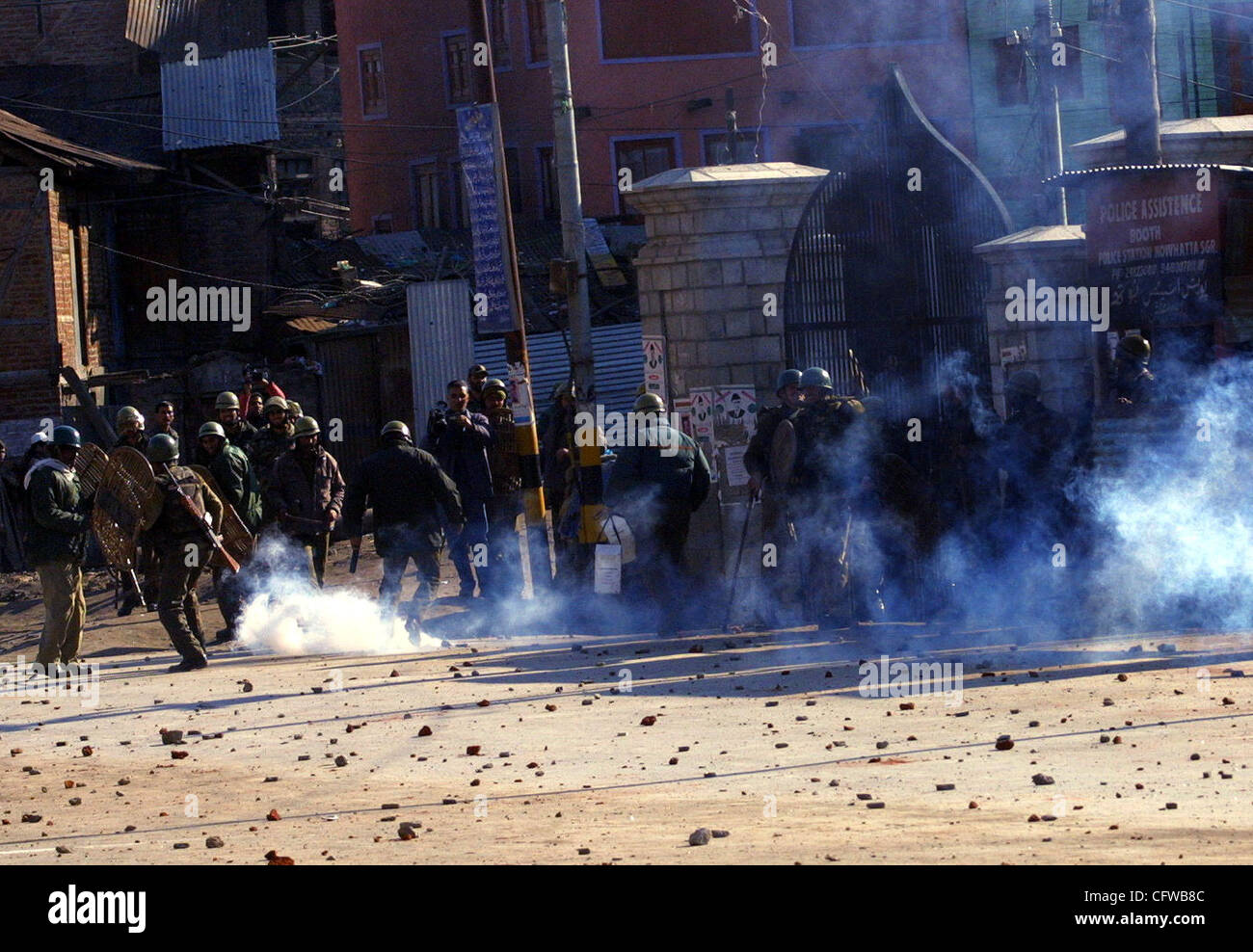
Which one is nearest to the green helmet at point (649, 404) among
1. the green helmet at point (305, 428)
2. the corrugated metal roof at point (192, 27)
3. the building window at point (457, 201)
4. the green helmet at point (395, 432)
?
the green helmet at point (395, 432)

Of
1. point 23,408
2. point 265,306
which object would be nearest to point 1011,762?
point 23,408

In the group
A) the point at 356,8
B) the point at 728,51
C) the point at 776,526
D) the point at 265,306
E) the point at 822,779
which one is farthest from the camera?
the point at 356,8

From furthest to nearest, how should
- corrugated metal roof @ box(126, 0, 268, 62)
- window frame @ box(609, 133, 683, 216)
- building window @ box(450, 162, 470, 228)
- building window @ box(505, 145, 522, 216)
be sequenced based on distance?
1. building window @ box(450, 162, 470, 228)
2. building window @ box(505, 145, 522, 216)
3. window frame @ box(609, 133, 683, 216)
4. corrugated metal roof @ box(126, 0, 268, 62)

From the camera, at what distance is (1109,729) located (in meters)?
8.63

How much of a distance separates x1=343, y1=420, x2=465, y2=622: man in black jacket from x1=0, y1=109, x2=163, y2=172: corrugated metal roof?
13993mm

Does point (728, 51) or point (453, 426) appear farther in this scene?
point (728, 51)

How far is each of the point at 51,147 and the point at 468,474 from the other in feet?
45.1

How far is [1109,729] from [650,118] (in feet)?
99.1

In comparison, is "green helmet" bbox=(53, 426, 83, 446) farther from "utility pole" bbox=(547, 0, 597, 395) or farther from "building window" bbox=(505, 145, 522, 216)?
"building window" bbox=(505, 145, 522, 216)

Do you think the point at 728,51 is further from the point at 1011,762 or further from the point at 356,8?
the point at 1011,762

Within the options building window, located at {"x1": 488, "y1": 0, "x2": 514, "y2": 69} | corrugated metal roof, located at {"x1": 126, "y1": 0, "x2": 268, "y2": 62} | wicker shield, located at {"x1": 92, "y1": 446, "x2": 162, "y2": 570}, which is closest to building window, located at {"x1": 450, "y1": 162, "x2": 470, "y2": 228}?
building window, located at {"x1": 488, "y1": 0, "x2": 514, "y2": 69}

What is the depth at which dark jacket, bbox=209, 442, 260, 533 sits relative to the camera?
1487 cm

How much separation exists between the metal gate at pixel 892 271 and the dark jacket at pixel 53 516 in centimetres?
593

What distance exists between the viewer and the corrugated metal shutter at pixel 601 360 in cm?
3031
